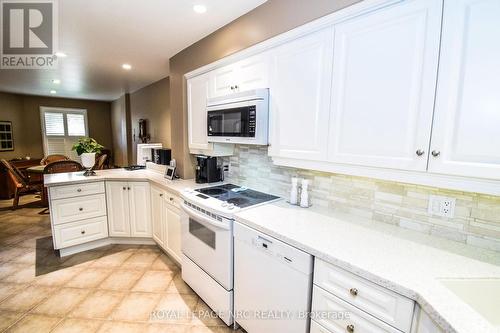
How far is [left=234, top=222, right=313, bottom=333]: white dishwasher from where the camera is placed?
1241 millimetres

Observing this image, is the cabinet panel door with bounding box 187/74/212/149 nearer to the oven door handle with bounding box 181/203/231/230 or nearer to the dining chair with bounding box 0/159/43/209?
the oven door handle with bounding box 181/203/231/230

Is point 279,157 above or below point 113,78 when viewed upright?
below

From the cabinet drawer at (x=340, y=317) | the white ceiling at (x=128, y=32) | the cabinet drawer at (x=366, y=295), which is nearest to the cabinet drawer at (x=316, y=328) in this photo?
the cabinet drawer at (x=340, y=317)

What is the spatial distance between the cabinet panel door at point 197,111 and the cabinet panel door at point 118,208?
113 cm

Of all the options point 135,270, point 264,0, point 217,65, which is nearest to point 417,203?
point 264,0

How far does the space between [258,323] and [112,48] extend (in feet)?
10.6

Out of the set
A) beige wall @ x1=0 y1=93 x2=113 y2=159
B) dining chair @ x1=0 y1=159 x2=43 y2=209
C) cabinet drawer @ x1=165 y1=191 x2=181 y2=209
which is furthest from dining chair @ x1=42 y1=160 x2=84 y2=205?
beige wall @ x1=0 y1=93 x2=113 y2=159

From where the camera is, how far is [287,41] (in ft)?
5.27

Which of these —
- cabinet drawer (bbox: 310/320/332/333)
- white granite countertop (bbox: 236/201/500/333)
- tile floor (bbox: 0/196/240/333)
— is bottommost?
tile floor (bbox: 0/196/240/333)

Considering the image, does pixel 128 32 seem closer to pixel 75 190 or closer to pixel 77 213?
pixel 75 190

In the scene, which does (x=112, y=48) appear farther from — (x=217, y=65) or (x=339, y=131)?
(x=339, y=131)

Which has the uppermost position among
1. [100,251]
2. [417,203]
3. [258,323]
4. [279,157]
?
[279,157]

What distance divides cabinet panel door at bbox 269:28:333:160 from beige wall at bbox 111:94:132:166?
526 centimetres

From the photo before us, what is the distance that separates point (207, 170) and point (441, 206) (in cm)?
201
